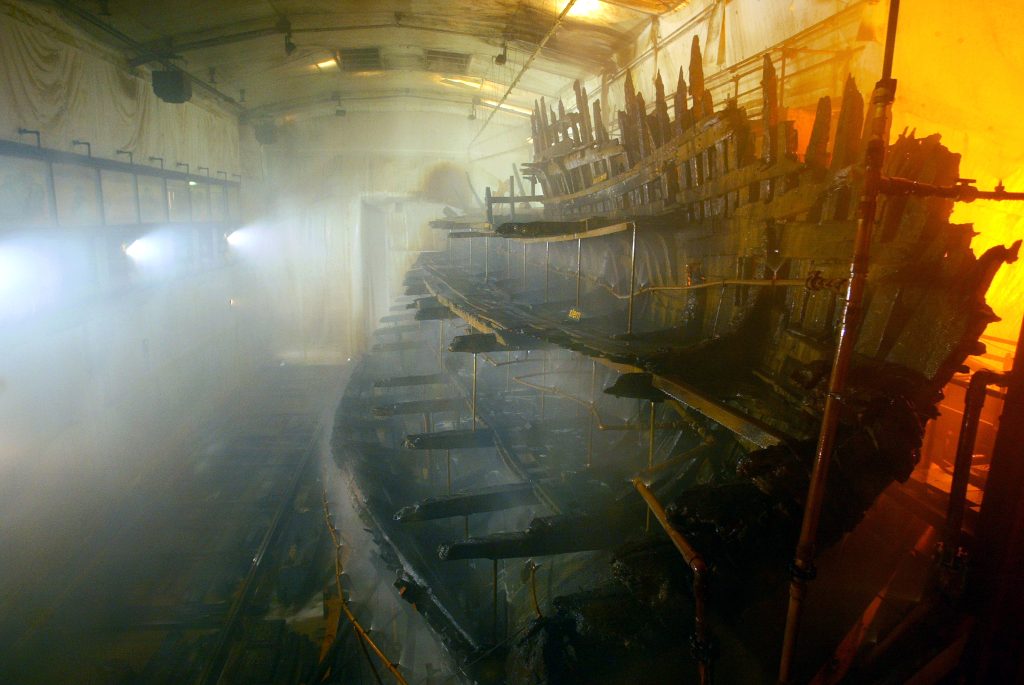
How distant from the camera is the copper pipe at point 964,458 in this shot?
3309 millimetres

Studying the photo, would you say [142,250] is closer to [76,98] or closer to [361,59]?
[76,98]

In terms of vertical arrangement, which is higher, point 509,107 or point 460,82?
point 460,82

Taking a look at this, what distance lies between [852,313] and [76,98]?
42.8 ft

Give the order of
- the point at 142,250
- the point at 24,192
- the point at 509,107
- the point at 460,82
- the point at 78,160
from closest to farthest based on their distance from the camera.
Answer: the point at 24,192
the point at 78,160
the point at 142,250
the point at 460,82
the point at 509,107

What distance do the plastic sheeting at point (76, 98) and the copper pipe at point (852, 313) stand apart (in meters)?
11.1

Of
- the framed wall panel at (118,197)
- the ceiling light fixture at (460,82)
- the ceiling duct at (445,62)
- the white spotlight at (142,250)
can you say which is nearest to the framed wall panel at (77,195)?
the framed wall panel at (118,197)

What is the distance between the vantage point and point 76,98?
9711 millimetres

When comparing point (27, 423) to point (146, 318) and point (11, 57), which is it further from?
point (11, 57)

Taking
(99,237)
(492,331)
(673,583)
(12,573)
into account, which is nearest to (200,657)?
(12,573)

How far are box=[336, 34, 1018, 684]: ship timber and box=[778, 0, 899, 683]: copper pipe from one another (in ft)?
0.91

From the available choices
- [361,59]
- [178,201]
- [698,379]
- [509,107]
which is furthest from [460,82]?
[698,379]

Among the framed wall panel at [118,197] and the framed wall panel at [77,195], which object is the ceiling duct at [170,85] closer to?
the framed wall panel at [118,197]

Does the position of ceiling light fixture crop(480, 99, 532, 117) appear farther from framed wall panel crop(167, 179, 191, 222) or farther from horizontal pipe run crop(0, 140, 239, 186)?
framed wall panel crop(167, 179, 191, 222)

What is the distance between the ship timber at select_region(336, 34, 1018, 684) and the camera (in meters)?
2.75
